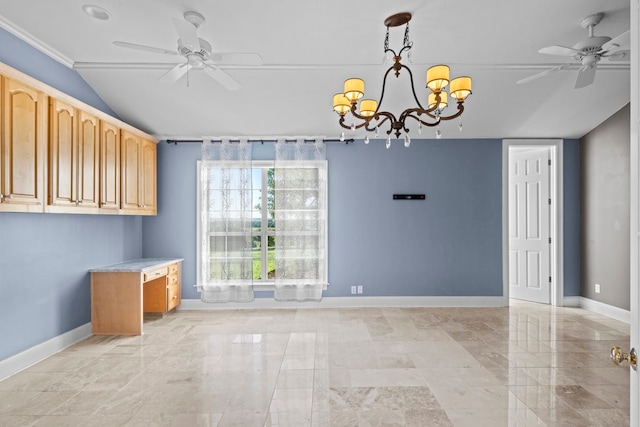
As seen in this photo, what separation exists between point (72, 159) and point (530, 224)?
626cm

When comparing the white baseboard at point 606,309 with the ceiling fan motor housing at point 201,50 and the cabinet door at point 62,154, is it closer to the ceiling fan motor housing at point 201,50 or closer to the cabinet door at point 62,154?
the ceiling fan motor housing at point 201,50

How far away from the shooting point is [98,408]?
2646 millimetres

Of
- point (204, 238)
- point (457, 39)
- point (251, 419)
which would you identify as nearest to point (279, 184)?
point (204, 238)

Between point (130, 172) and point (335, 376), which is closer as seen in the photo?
point (335, 376)

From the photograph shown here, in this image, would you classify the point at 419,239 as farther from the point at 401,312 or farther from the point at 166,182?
the point at 166,182

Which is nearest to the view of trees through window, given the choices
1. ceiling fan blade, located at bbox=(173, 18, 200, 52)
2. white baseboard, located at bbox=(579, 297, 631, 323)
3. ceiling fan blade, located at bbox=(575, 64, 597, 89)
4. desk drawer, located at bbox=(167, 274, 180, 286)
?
desk drawer, located at bbox=(167, 274, 180, 286)

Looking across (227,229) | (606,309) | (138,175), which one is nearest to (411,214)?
(227,229)

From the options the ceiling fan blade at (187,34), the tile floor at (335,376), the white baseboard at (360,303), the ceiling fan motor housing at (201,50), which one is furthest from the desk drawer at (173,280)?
the ceiling fan blade at (187,34)

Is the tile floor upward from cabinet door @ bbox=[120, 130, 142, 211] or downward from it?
downward

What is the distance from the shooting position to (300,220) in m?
5.41

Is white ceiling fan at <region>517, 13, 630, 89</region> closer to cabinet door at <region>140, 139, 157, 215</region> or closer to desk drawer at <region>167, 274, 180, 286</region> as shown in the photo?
cabinet door at <region>140, 139, 157, 215</region>

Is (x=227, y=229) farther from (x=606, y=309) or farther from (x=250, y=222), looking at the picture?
→ (x=606, y=309)

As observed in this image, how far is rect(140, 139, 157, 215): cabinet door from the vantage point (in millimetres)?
→ 4961

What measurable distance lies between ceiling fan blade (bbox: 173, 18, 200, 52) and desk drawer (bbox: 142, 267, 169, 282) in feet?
8.75
